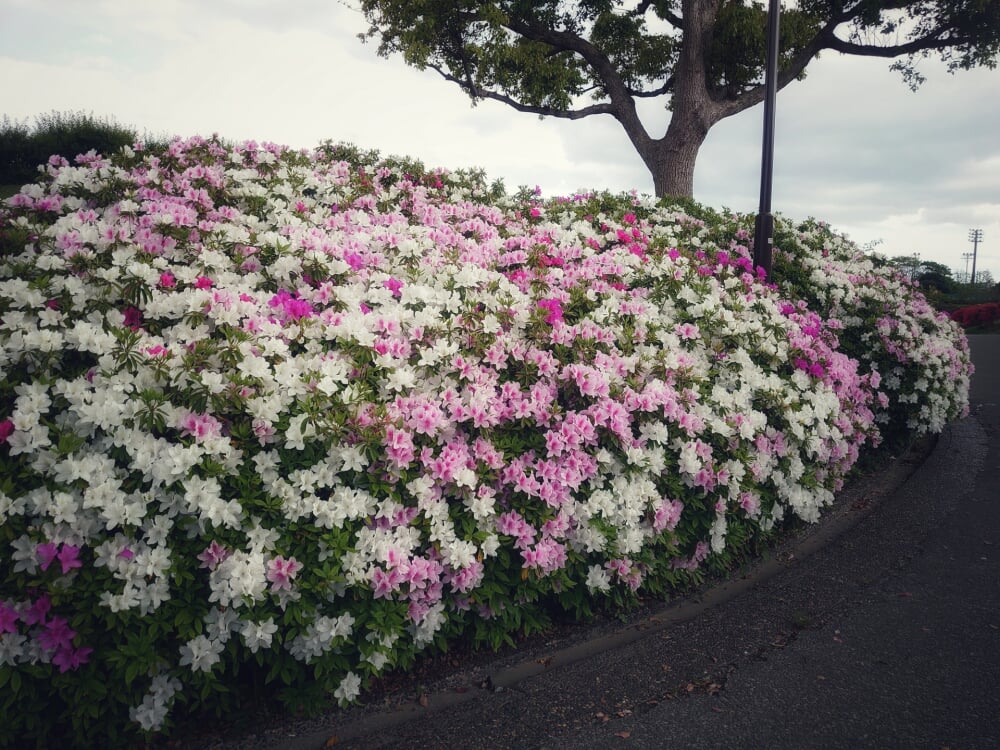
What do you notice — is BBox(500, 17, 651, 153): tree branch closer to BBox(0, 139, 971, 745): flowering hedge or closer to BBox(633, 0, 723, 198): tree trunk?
BBox(633, 0, 723, 198): tree trunk

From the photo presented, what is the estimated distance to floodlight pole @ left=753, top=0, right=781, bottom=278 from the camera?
24.6 feet

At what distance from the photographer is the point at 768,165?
7.71 m

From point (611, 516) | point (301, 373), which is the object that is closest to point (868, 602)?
point (611, 516)

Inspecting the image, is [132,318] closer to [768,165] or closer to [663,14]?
[768,165]

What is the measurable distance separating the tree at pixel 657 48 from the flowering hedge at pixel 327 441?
10652 mm

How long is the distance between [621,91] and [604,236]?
10774 mm

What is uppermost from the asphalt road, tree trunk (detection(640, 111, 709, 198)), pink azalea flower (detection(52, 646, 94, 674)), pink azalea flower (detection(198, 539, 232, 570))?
tree trunk (detection(640, 111, 709, 198))

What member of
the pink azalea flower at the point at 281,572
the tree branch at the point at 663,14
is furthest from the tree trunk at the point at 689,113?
the pink azalea flower at the point at 281,572

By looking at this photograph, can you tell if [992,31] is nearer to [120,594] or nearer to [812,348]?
[812,348]

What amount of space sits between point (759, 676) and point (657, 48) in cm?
1598

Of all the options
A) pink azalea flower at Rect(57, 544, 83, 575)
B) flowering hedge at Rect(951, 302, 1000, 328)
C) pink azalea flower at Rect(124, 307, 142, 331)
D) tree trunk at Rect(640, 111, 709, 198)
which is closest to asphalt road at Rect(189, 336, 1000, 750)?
pink azalea flower at Rect(57, 544, 83, 575)

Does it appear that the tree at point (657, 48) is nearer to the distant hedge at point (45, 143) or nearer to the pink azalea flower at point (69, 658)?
the distant hedge at point (45, 143)

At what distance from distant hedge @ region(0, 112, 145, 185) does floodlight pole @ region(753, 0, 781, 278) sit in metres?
12.4

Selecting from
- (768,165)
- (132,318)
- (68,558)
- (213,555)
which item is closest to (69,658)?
(68,558)
